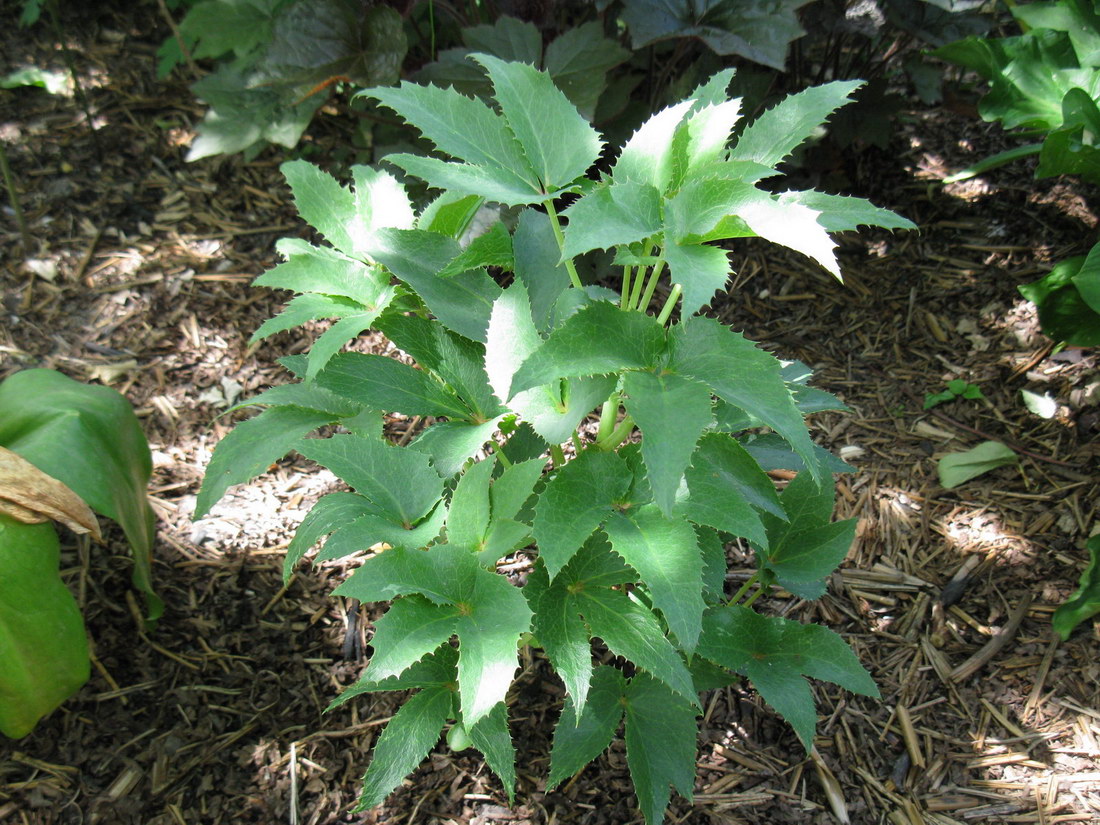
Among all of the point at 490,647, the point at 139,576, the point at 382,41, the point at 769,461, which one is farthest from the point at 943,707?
the point at 382,41

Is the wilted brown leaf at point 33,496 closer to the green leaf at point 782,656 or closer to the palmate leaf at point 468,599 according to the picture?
the palmate leaf at point 468,599

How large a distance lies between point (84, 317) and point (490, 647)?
1788mm

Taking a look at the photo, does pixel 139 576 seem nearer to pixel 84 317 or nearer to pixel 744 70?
pixel 84 317

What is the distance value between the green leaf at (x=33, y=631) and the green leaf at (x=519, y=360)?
2.81 ft

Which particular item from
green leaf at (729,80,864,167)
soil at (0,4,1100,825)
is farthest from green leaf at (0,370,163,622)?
green leaf at (729,80,864,167)

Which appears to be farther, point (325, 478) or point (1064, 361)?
point (1064, 361)

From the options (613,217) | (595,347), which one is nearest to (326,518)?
(595,347)

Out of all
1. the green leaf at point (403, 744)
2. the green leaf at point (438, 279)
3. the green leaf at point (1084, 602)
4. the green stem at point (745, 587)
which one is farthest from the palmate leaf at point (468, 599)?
the green leaf at point (1084, 602)

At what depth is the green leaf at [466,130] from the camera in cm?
112

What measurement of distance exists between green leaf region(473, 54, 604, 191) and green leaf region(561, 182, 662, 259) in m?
0.14

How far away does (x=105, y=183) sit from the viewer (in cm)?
259

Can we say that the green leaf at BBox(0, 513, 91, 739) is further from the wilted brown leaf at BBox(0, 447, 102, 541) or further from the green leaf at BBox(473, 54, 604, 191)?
the green leaf at BBox(473, 54, 604, 191)

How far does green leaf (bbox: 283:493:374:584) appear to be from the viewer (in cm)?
119

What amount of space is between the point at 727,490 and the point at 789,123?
0.47m
